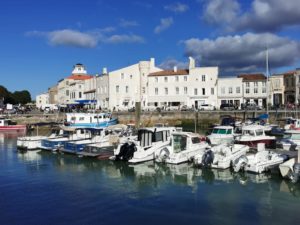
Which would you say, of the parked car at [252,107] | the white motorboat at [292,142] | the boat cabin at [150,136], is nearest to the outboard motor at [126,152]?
the boat cabin at [150,136]

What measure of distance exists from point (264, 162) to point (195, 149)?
617 centimetres

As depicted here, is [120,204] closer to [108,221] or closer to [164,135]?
[108,221]

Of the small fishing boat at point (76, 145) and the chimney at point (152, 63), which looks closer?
the small fishing boat at point (76, 145)

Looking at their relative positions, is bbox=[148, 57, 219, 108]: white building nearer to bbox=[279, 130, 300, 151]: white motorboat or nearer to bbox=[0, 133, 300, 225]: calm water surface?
bbox=[279, 130, 300, 151]: white motorboat

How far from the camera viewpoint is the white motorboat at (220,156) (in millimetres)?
25203

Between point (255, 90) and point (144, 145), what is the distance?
161 feet

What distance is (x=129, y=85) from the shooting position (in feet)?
254

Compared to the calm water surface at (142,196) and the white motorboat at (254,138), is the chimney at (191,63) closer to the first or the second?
the white motorboat at (254,138)

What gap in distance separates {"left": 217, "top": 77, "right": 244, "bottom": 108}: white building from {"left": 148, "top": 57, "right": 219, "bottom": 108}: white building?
119 centimetres

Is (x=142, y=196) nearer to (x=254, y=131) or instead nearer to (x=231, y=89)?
(x=254, y=131)

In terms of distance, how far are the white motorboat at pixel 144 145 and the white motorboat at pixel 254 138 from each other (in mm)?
6677

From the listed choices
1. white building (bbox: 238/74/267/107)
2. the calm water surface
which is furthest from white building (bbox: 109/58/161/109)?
the calm water surface

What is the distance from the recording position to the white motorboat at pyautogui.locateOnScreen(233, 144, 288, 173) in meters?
23.6

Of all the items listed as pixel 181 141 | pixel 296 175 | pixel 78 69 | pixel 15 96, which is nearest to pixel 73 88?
pixel 78 69
